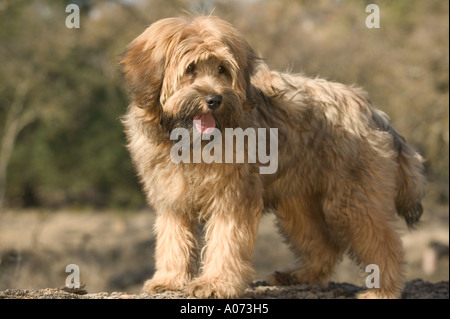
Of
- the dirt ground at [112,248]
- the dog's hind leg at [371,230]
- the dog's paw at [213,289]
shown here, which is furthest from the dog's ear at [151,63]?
the dirt ground at [112,248]

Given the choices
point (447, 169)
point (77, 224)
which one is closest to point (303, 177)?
point (447, 169)

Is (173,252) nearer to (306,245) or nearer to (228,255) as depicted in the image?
(228,255)

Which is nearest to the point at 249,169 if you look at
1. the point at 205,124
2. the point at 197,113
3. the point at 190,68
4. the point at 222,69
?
the point at 205,124

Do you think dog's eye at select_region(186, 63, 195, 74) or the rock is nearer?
dog's eye at select_region(186, 63, 195, 74)

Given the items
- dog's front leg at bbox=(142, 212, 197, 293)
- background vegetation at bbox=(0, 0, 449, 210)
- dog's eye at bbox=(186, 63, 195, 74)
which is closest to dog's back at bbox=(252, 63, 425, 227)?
dog's eye at bbox=(186, 63, 195, 74)

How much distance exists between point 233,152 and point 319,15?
18.2 m

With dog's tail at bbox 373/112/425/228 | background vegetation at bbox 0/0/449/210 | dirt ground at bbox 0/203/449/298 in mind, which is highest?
background vegetation at bbox 0/0/449/210

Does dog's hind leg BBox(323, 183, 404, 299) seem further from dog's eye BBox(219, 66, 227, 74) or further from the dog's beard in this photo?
dog's eye BBox(219, 66, 227, 74)

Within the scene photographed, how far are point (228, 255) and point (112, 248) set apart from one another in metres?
13.7

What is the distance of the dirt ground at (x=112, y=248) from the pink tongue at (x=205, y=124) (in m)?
7.20

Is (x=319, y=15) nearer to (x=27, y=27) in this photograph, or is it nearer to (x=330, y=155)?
(x=27, y=27)

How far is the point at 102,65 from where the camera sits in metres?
21.6

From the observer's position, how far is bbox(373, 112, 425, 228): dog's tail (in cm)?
661

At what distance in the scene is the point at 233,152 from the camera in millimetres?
5285
